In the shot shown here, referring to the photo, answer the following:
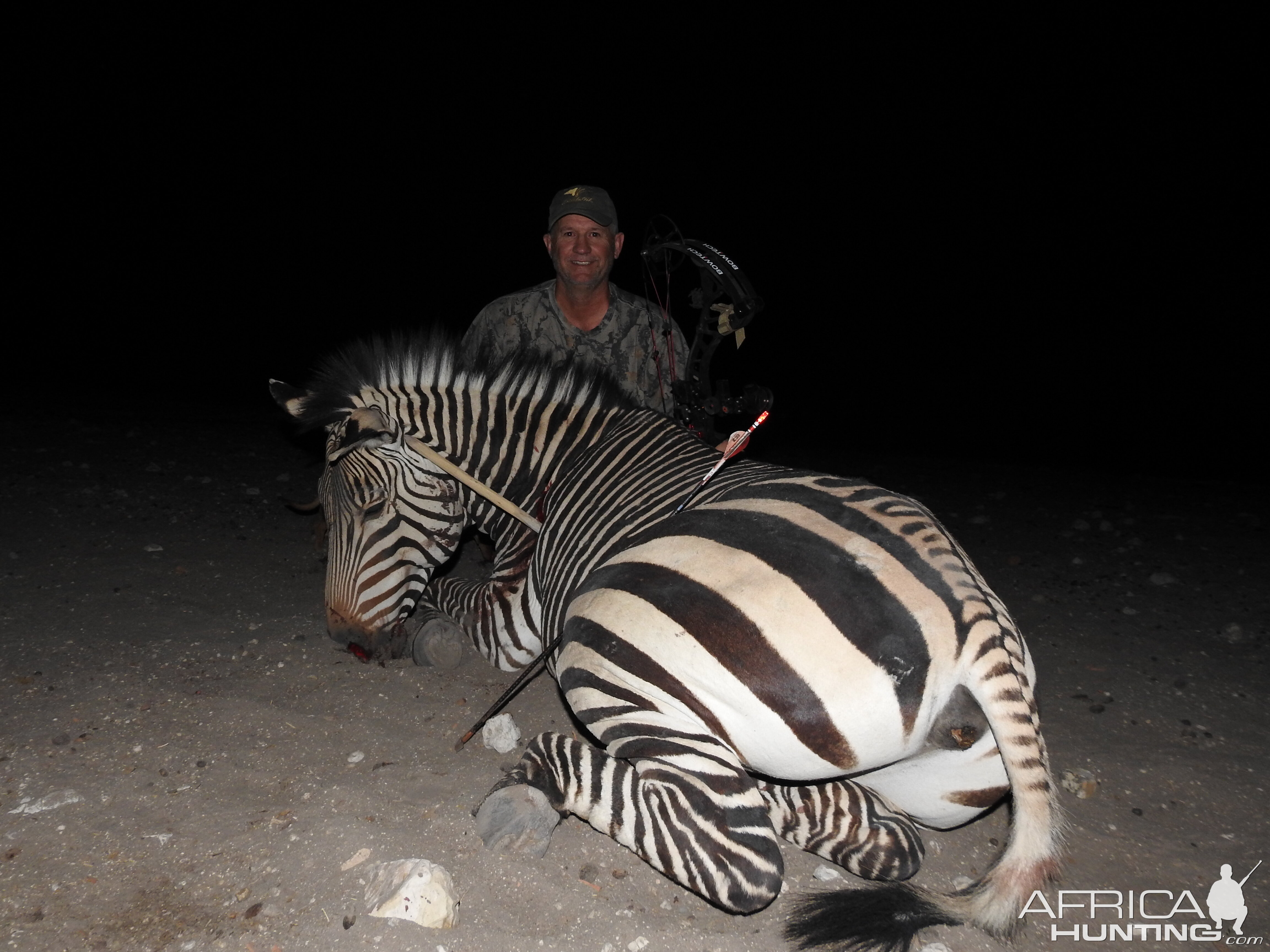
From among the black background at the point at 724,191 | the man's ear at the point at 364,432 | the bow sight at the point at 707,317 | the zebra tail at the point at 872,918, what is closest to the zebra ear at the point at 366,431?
the man's ear at the point at 364,432

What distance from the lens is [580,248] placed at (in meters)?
4.12

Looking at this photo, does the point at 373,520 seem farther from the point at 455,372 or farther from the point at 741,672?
the point at 741,672

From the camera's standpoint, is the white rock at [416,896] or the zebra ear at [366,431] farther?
the zebra ear at [366,431]

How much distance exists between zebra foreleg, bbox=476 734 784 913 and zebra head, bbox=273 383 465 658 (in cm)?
146

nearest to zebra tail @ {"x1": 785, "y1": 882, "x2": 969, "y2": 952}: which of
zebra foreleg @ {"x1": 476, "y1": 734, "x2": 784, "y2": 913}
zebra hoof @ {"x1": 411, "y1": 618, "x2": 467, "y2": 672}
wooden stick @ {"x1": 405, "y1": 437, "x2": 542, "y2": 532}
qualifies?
zebra foreleg @ {"x1": 476, "y1": 734, "x2": 784, "y2": 913}

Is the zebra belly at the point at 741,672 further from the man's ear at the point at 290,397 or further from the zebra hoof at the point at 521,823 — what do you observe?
the man's ear at the point at 290,397

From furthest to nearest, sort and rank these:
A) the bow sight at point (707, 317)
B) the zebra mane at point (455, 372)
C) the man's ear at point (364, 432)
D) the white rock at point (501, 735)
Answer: the bow sight at point (707, 317) → the zebra mane at point (455, 372) → the man's ear at point (364, 432) → the white rock at point (501, 735)

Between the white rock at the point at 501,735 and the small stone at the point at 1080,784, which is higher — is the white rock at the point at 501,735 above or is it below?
below

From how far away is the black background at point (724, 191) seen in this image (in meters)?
17.0

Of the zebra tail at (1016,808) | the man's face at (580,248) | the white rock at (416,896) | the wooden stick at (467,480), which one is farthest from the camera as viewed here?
the man's face at (580,248)

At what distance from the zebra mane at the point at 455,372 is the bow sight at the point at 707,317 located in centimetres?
54

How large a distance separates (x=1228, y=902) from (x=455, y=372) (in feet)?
10.8

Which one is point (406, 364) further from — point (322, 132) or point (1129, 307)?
point (322, 132)

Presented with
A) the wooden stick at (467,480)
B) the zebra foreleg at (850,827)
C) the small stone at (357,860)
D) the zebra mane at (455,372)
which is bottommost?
the small stone at (357,860)
